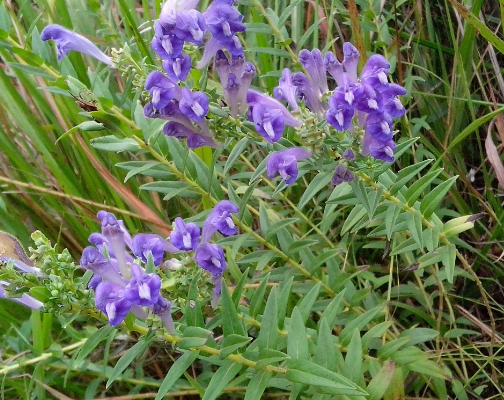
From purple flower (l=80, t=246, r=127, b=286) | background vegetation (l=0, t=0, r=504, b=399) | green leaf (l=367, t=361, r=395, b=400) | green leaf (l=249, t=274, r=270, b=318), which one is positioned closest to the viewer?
purple flower (l=80, t=246, r=127, b=286)

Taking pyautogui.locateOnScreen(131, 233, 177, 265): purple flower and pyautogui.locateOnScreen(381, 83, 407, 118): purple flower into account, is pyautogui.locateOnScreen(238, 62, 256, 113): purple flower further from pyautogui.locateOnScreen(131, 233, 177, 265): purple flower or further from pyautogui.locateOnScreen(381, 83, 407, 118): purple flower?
pyautogui.locateOnScreen(131, 233, 177, 265): purple flower

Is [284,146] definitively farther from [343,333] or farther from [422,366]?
[422,366]

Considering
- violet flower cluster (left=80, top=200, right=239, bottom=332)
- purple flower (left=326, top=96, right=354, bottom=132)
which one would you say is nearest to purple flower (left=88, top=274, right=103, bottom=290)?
violet flower cluster (left=80, top=200, right=239, bottom=332)

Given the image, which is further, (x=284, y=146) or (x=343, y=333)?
(x=343, y=333)

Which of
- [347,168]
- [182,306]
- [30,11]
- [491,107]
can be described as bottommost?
[491,107]

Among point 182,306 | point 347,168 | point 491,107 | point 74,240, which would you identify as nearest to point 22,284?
point 182,306
